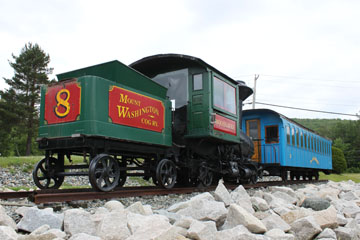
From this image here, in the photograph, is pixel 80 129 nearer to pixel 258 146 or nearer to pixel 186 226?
pixel 186 226

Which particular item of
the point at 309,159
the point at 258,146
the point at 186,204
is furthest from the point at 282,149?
the point at 186,204

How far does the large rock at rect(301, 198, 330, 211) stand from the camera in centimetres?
617

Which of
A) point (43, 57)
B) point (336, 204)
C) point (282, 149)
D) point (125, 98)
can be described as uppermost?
point (43, 57)

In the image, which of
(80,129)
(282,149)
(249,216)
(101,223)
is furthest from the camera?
(282,149)

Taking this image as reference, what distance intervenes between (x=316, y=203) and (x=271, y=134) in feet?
23.3

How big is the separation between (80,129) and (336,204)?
5271 mm

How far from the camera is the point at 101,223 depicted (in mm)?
3385

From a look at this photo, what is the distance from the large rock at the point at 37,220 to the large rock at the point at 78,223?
0.33 feet

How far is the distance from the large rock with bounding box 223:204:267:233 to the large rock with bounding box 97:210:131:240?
137cm

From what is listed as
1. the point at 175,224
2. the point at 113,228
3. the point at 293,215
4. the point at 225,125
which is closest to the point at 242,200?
the point at 293,215

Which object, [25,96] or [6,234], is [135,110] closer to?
[6,234]

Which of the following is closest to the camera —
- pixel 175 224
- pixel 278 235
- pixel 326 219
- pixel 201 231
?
pixel 201 231

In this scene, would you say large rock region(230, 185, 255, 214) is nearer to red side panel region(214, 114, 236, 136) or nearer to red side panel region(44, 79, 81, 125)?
red side panel region(214, 114, 236, 136)

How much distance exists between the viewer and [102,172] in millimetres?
5594
